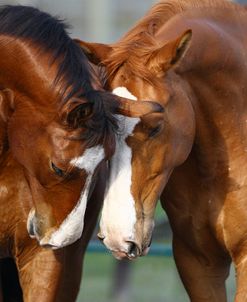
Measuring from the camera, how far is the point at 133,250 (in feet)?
18.6

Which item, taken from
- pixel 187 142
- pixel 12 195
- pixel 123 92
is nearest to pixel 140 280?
pixel 12 195

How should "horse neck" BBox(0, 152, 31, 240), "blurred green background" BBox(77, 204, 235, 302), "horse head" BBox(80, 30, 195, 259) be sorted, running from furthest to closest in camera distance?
"blurred green background" BBox(77, 204, 235, 302) → "horse neck" BBox(0, 152, 31, 240) → "horse head" BBox(80, 30, 195, 259)

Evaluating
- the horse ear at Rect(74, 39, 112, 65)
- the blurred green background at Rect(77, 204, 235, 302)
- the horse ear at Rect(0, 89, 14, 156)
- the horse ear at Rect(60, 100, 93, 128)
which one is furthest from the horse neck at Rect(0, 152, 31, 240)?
the blurred green background at Rect(77, 204, 235, 302)

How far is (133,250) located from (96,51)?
1.04m

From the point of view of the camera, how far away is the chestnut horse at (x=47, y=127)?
5617 millimetres

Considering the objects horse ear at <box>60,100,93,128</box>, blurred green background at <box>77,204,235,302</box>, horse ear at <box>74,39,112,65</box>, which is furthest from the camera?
blurred green background at <box>77,204,235,302</box>

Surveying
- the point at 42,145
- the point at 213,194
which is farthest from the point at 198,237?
the point at 42,145

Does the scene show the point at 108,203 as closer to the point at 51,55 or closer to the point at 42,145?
the point at 42,145

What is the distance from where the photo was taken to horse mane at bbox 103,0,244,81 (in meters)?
5.82

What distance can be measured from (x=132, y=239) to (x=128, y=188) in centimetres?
25

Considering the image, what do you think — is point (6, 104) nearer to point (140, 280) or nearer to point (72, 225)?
point (72, 225)

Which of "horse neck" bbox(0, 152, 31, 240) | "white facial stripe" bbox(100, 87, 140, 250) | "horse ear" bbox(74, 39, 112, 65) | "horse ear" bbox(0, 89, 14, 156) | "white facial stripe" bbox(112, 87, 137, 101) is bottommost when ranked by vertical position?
"horse neck" bbox(0, 152, 31, 240)

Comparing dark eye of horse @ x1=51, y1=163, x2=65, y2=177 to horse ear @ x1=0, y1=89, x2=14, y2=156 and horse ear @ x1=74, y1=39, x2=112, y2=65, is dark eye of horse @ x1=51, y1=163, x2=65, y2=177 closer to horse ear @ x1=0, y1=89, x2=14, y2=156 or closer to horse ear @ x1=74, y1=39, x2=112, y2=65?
horse ear @ x1=0, y1=89, x2=14, y2=156

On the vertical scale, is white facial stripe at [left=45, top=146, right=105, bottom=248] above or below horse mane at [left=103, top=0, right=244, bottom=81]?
below
